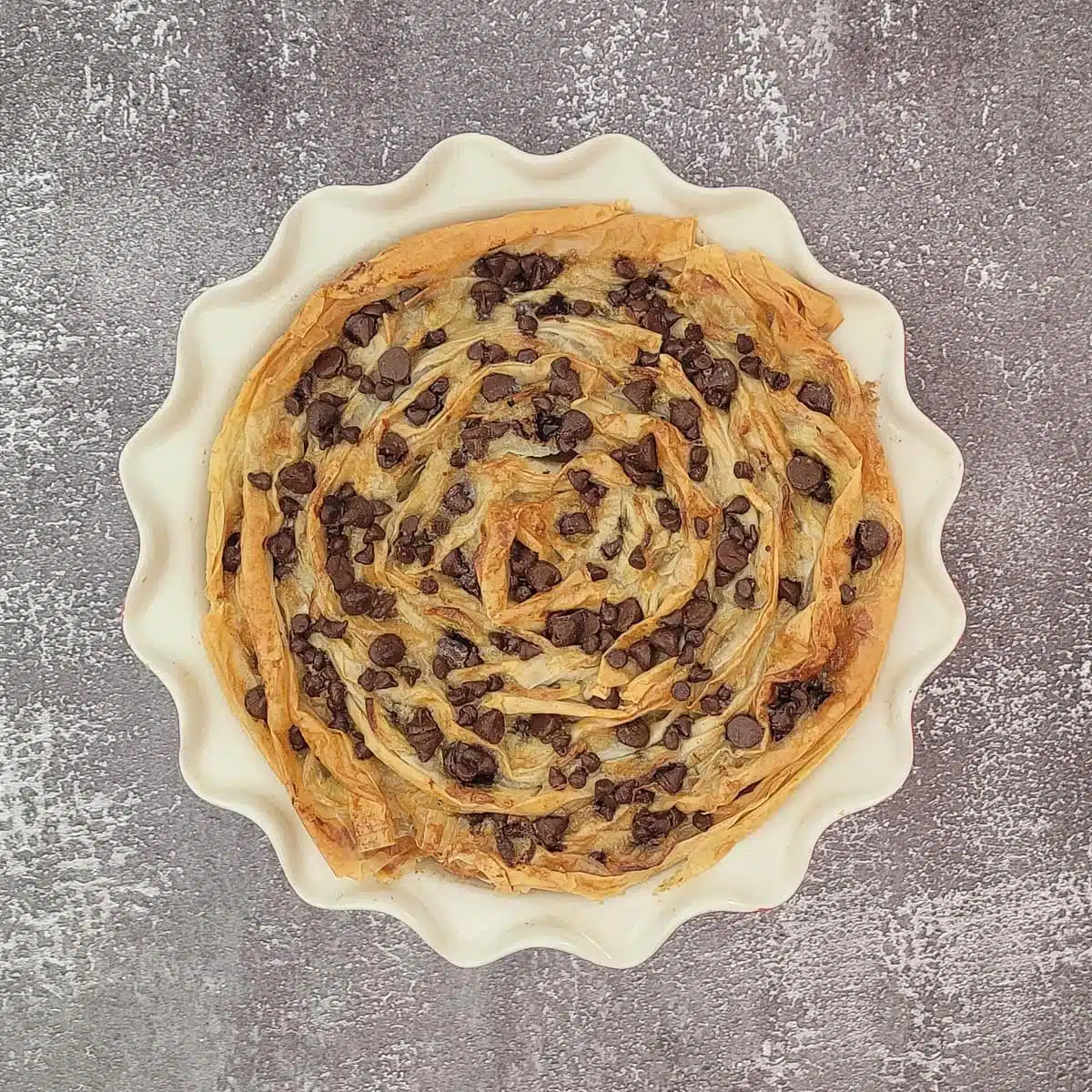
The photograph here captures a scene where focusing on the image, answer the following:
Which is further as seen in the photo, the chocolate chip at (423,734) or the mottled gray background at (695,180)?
the mottled gray background at (695,180)

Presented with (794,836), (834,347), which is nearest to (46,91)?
(834,347)

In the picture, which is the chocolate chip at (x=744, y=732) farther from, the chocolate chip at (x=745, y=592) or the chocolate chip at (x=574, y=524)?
the chocolate chip at (x=574, y=524)

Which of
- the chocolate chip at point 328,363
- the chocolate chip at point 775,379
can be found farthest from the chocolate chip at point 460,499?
the chocolate chip at point 775,379

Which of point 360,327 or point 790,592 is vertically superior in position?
point 360,327

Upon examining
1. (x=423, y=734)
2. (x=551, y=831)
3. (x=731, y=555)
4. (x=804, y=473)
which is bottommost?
(x=551, y=831)

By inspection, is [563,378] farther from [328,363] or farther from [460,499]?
[328,363]

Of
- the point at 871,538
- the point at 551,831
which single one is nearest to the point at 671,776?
the point at 551,831

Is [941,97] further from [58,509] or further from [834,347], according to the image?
[58,509]

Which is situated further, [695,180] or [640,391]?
[695,180]
